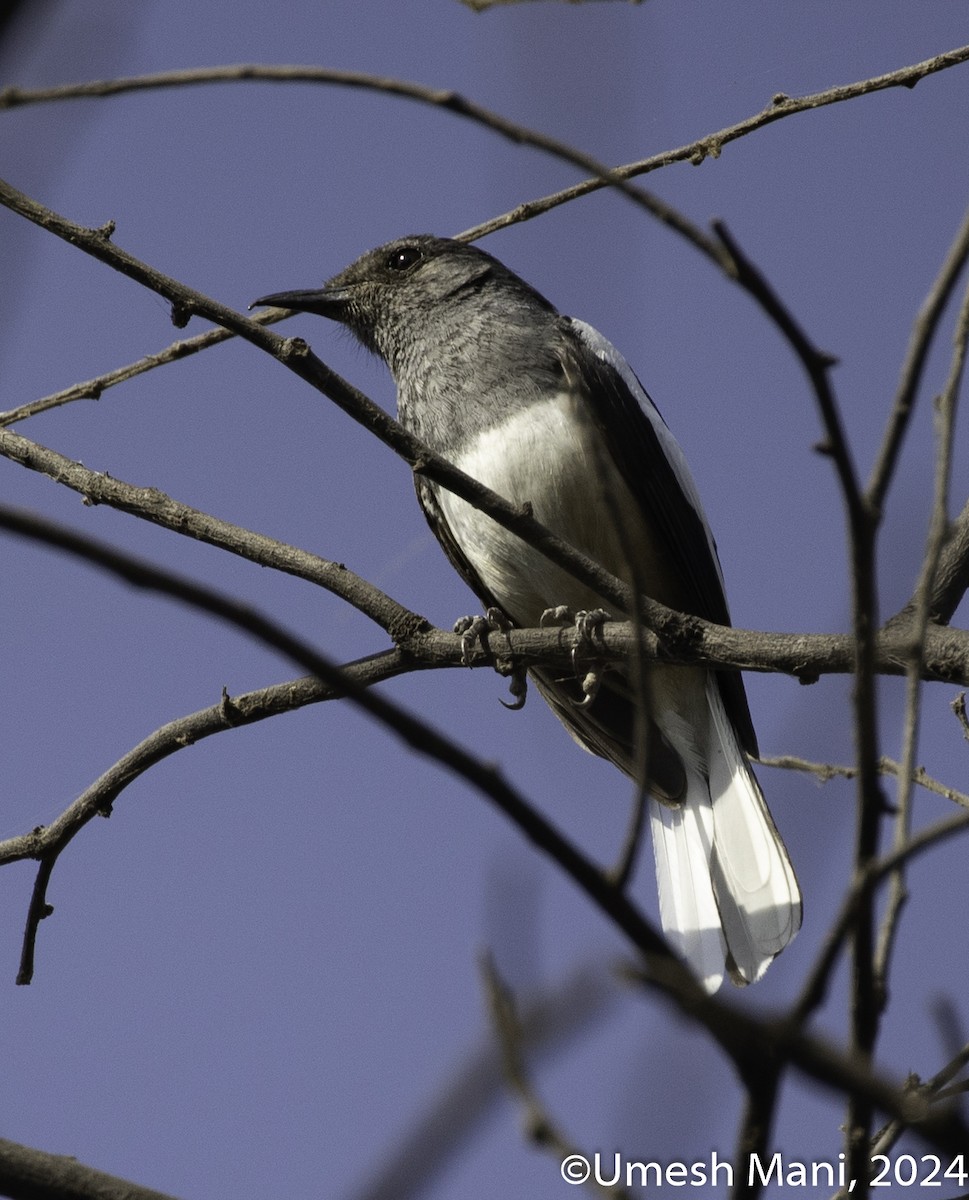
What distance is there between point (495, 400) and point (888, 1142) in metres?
3.01

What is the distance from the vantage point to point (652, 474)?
464cm

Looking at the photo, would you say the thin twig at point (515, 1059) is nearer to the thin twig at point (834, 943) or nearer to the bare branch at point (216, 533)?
the thin twig at point (834, 943)

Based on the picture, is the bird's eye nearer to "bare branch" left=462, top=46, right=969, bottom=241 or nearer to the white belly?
the white belly

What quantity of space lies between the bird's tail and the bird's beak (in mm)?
2256

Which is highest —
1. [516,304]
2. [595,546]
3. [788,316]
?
[516,304]

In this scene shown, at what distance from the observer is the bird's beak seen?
18.0 ft

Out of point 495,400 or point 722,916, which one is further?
point 495,400

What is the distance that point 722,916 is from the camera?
4.15 metres

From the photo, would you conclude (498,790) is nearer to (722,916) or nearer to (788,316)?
(788,316)

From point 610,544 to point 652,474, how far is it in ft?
1.26

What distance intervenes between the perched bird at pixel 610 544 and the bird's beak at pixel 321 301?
0.26 m

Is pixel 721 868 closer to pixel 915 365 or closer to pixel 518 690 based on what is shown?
pixel 518 690

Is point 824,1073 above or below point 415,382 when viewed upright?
below

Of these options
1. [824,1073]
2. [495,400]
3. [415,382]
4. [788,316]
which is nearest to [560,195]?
[495,400]
